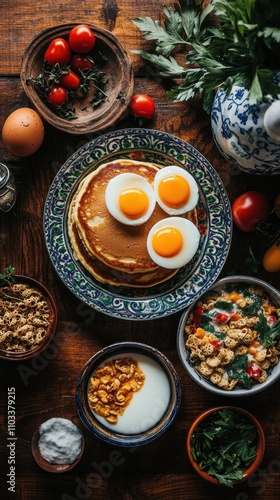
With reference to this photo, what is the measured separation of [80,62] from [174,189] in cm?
65

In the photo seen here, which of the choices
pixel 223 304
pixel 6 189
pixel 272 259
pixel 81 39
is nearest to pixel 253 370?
pixel 223 304

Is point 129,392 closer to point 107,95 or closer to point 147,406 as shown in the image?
point 147,406

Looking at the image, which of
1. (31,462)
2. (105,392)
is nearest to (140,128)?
(105,392)

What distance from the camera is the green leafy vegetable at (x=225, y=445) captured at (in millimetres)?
2439

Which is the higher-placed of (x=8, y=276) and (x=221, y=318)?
(x=8, y=276)

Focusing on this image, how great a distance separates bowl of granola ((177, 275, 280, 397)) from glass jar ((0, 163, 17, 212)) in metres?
0.83

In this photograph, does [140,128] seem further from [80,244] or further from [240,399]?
[240,399]

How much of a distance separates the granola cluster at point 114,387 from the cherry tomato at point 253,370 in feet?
1.41

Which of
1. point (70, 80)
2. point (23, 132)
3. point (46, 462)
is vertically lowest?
point (46, 462)

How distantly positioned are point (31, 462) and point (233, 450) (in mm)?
833

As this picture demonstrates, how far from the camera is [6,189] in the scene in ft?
7.95

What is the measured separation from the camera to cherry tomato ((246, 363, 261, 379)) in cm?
244

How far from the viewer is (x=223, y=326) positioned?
246 cm

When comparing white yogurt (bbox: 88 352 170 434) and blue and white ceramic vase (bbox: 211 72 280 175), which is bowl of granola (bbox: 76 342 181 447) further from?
blue and white ceramic vase (bbox: 211 72 280 175)
